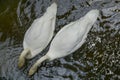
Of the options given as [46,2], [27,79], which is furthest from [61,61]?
[46,2]

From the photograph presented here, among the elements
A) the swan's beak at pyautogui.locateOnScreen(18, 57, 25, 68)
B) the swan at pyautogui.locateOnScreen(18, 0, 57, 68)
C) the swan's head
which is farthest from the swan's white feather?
the swan's head

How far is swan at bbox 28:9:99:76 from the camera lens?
4.71m

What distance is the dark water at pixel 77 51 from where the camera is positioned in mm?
4629

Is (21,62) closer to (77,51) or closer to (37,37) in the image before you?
(37,37)

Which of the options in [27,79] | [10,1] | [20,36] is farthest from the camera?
[10,1]

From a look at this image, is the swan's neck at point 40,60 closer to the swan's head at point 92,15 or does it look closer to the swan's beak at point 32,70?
the swan's beak at point 32,70

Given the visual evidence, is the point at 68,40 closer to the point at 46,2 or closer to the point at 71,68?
the point at 71,68

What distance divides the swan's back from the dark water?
79mm

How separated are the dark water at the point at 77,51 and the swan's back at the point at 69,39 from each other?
8cm

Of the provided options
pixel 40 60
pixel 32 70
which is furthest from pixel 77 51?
pixel 32 70

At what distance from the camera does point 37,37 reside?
4.76 m

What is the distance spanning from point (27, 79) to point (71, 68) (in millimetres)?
522

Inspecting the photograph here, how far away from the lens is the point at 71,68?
4668 mm

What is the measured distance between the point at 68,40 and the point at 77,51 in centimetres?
19
